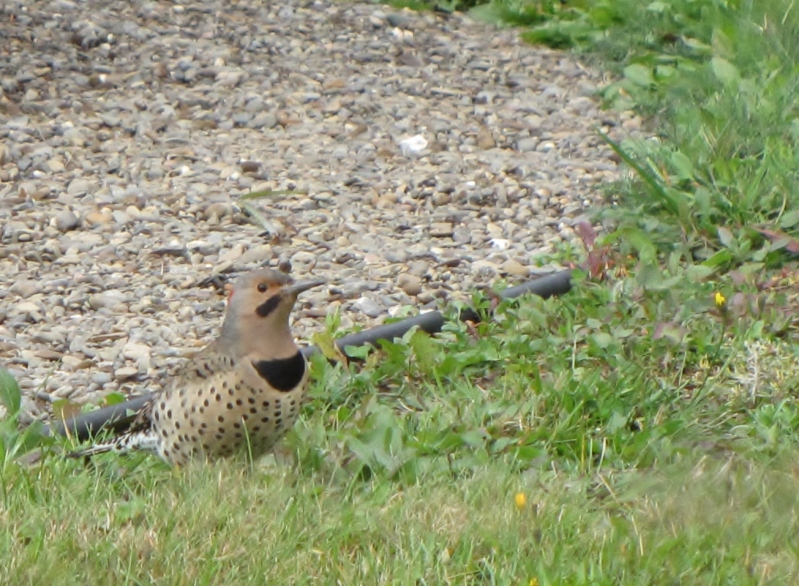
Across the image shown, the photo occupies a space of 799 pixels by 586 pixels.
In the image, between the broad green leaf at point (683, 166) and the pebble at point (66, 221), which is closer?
the broad green leaf at point (683, 166)

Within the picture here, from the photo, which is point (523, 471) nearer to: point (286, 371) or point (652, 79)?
point (286, 371)

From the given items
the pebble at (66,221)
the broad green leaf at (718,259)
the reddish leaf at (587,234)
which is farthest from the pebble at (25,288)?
the broad green leaf at (718,259)

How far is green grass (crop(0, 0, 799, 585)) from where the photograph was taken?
12.5ft

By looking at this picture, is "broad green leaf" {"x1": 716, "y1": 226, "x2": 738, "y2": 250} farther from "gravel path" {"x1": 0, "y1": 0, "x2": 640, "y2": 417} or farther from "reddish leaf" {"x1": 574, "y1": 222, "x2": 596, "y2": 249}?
"gravel path" {"x1": 0, "y1": 0, "x2": 640, "y2": 417}

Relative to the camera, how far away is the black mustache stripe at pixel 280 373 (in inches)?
175

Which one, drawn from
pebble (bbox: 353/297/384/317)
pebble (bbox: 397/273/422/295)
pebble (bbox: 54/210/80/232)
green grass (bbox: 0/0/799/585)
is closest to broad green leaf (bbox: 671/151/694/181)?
green grass (bbox: 0/0/799/585)

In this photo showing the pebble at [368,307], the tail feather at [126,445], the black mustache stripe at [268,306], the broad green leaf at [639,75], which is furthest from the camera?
the broad green leaf at [639,75]

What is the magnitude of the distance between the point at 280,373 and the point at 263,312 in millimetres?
212

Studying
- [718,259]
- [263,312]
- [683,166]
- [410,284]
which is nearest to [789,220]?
[718,259]

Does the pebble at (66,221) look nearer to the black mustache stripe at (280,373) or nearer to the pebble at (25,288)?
the pebble at (25,288)

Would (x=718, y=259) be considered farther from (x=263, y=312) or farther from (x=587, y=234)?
(x=263, y=312)

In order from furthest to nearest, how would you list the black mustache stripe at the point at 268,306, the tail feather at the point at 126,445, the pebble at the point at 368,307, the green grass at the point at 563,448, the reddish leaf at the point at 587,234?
the reddish leaf at the point at 587,234 < the pebble at the point at 368,307 < the tail feather at the point at 126,445 < the black mustache stripe at the point at 268,306 < the green grass at the point at 563,448

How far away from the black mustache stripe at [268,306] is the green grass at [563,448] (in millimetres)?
476

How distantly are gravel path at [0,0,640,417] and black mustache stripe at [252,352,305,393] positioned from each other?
3.44ft
